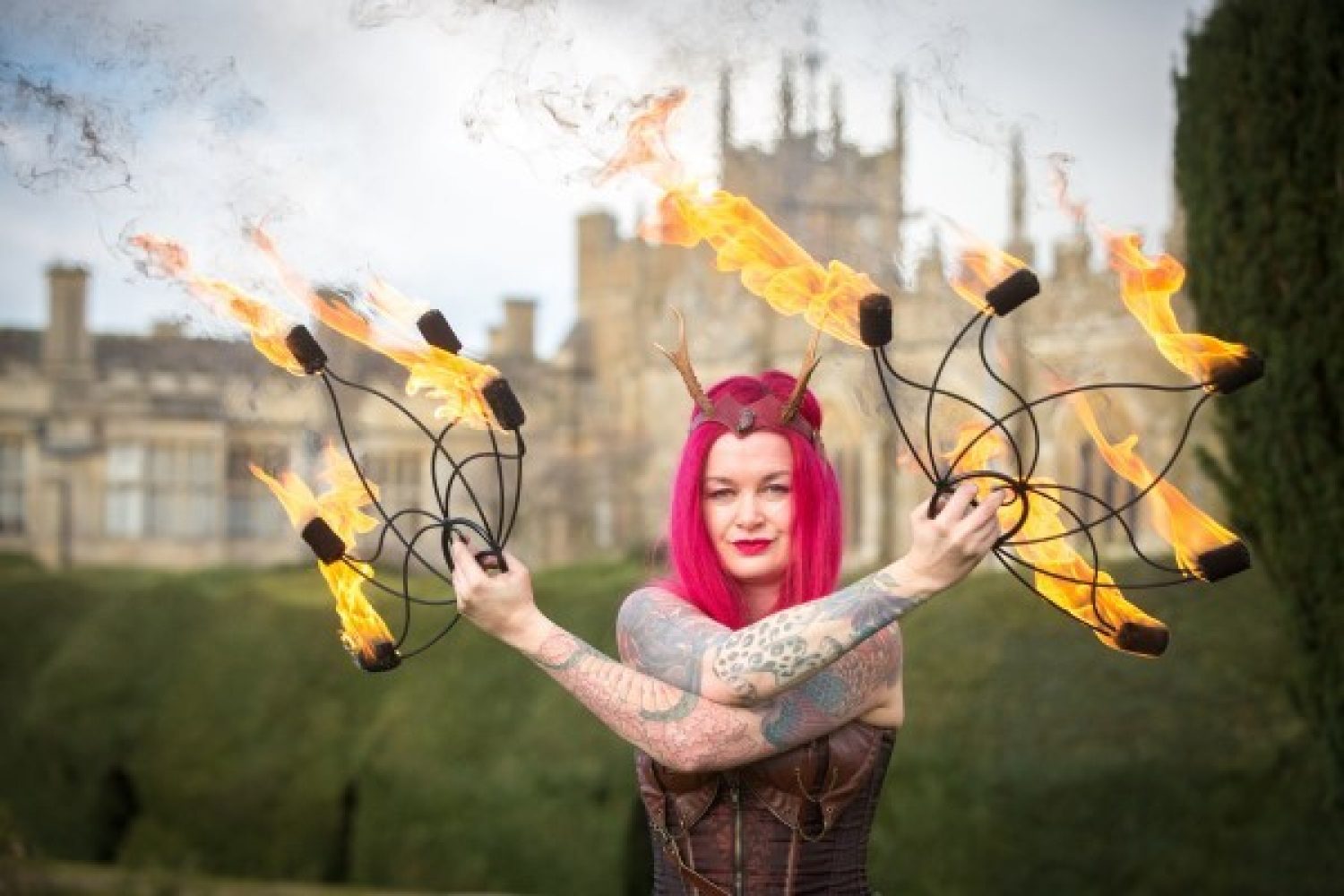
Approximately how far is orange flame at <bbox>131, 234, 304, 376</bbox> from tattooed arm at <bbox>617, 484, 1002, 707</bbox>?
0.95m

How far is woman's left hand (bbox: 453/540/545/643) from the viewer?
2895 millimetres

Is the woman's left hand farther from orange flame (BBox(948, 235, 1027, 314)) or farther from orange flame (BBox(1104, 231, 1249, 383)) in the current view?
orange flame (BBox(1104, 231, 1249, 383))

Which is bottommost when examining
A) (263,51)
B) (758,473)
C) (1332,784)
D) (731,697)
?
(1332,784)

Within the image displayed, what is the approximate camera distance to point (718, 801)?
119 inches

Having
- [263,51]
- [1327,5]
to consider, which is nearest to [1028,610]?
[1327,5]

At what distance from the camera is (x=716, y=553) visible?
3156mm

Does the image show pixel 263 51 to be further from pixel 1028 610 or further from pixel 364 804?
pixel 364 804

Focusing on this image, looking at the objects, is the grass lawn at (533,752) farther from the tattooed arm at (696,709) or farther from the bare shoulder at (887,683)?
the tattooed arm at (696,709)

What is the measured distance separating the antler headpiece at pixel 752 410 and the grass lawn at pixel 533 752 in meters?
5.07

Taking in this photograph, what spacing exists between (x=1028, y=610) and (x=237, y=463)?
20.9 m

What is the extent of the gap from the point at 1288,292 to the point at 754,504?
4790mm

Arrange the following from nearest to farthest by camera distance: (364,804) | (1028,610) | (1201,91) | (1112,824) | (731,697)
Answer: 1. (731,697)
2. (1201,91)
3. (1112,824)
4. (1028,610)
5. (364,804)

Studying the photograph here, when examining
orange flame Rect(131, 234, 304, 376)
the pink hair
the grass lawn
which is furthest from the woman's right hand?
the grass lawn

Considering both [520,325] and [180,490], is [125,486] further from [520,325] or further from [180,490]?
[520,325]
